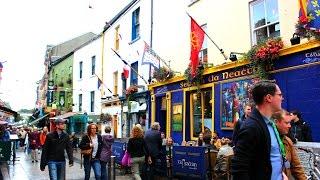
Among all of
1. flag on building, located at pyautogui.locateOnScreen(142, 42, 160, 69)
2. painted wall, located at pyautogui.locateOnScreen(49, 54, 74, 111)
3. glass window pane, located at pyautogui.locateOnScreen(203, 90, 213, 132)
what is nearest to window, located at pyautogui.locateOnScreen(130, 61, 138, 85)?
flag on building, located at pyautogui.locateOnScreen(142, 42, 160, 69)

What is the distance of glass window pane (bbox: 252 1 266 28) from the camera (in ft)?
38.9

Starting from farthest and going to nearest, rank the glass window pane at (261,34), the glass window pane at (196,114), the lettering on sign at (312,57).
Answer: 1. the glass window pane at (196,114)
2. the glass window pane at (261,34)
3. the lettering on sign at (312,57)

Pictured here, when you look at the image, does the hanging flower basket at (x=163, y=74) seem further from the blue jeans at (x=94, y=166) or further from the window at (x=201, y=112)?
the blue jeans at (x=94, y=166)

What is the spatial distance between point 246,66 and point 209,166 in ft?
13.6

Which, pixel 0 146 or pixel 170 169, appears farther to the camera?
pixel 0 146

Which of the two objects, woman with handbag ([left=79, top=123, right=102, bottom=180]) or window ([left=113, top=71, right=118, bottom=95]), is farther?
window ([left=113, top=71, right=118, bottom=95])

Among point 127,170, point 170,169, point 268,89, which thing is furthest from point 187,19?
point 268,89

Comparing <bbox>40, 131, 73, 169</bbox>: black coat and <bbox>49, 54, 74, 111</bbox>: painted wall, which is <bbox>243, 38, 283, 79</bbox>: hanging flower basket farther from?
<bbox>49, 54, 74, 111</bbox>: painted wall

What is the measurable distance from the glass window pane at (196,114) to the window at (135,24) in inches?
283

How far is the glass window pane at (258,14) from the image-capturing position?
1187 cm

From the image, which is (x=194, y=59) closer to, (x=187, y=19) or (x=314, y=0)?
(x=187, y=19)

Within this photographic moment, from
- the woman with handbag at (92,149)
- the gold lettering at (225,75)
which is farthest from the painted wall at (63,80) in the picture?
the woman with handbag at (92,149)

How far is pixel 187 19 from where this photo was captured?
52.6 feet

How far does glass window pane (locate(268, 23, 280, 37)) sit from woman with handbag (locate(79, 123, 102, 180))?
5.80 metres
